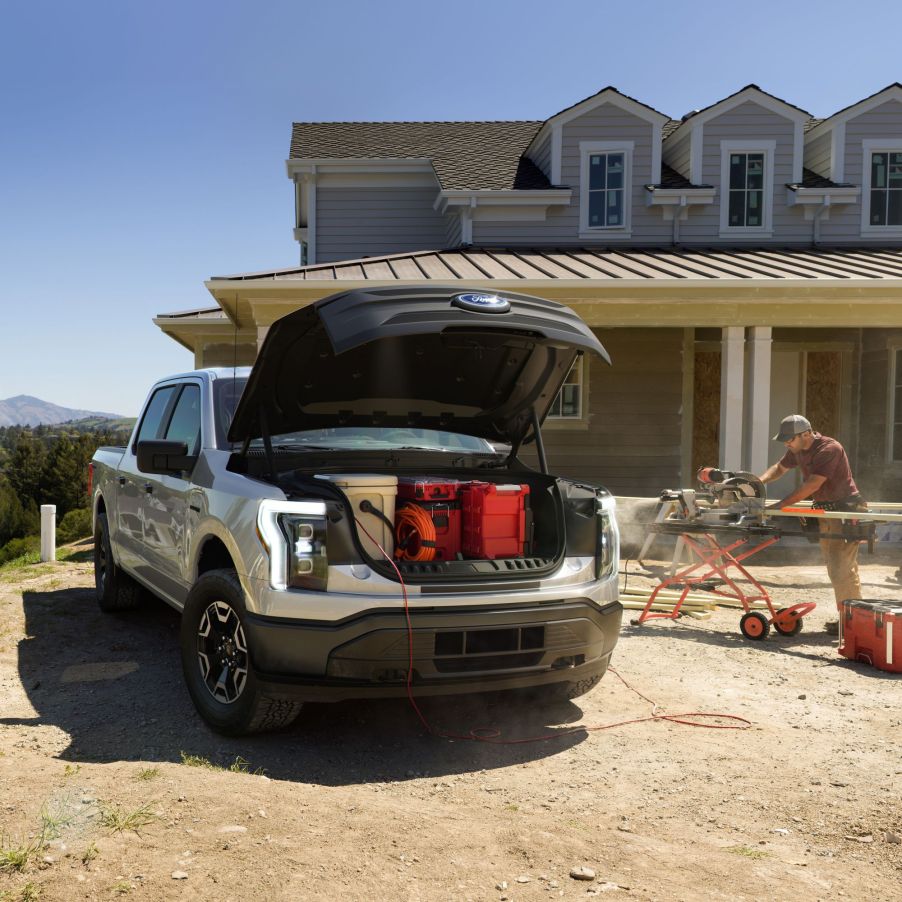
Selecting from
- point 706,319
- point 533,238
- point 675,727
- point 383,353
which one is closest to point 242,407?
point 383,353

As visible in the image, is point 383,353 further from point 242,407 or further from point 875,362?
point 875,362

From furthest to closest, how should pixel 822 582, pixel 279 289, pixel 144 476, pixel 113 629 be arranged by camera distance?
pixel 279 289, pixel 822 582, pixel 113 629, pixel 144 476

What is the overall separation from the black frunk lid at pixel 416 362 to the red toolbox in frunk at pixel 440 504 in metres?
0.70

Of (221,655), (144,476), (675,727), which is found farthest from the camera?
(144,476)

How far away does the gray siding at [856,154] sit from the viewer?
1455 cm

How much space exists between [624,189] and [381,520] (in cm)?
1167

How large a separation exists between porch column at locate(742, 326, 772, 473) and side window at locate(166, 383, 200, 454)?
801 cm

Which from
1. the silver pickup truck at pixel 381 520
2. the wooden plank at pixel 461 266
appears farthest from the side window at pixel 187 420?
the wooden plank at pixel 461 266

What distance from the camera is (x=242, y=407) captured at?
175 inches

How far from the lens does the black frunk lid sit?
13.2ft

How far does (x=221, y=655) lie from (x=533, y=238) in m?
11.6

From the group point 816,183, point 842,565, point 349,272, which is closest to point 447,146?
point 349,272

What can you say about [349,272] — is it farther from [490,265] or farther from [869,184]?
[869,184]

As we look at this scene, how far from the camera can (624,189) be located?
1455 cm
